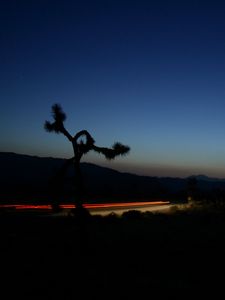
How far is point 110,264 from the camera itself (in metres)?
10.3

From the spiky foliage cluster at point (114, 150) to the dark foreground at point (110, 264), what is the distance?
2656 millimetres

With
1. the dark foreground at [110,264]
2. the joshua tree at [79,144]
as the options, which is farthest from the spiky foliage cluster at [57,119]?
the dark foreground at [110,264]

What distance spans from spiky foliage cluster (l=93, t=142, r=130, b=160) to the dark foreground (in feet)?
8.71

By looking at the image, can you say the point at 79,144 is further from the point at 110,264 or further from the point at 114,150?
the point at 110,264

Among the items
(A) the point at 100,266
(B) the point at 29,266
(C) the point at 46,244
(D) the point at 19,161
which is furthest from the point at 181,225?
(D) the point at 19,161

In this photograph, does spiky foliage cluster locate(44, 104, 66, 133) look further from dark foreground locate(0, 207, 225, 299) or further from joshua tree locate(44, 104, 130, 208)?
dark foreground locate(0, 207, 225, 299)

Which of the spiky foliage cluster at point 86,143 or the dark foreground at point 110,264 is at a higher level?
the spiky foliage cluster at point 86,143

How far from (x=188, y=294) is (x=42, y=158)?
136916 millimetres

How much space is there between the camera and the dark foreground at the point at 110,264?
801 cm

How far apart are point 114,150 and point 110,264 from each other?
12.7 ft

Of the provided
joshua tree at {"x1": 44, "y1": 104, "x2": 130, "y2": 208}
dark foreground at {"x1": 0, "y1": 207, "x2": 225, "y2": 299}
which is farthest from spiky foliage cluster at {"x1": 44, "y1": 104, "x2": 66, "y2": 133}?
dark foreground at {"x1": 0, "y1": 207, "x2": 225, "y2": 299}

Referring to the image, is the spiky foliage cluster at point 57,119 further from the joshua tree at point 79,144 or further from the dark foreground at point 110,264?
the dark foreground at point 110,264

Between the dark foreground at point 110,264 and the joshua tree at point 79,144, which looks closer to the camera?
the dark foreground at point 110,264

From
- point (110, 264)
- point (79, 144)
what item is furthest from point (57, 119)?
point (110, 264)
